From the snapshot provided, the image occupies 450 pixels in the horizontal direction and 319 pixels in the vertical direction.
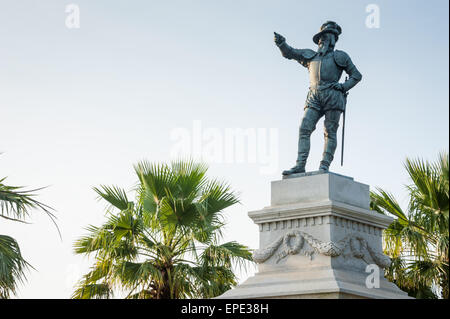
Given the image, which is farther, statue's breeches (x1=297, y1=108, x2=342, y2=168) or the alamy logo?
statue's breeches (x1=297, y1=108, x2=342, y2=168)

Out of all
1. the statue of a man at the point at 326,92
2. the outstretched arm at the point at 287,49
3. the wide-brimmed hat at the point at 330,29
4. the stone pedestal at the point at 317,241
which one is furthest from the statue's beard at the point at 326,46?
the stone pedestal at the point at 317,241

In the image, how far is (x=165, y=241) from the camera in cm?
1605

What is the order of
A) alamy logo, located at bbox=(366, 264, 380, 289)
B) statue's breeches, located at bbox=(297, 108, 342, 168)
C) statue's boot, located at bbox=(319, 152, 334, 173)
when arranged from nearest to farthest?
alamy logo, located at bbox=(366, 264, 380, 289) → statue's boot, located at bbox=(319, 152, 334, 173) → statue's breeches, located at bbox=(297, 108, 342, 168)

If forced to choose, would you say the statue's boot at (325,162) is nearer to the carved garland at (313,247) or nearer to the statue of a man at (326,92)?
the statue of a man at (326,92)

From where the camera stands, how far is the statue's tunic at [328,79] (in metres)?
11.9

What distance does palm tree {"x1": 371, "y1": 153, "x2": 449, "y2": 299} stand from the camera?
1563 cm

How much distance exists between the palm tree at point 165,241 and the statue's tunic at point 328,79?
4.54 m

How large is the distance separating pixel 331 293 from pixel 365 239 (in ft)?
4.78

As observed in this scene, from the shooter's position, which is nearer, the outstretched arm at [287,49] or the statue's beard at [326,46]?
the statue's beard at [326,46]

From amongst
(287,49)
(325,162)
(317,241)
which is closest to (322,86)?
(287,49)

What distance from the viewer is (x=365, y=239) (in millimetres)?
11531

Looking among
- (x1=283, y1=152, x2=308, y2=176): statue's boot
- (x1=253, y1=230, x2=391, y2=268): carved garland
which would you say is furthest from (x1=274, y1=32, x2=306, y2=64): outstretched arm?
(x1=253, y1=230, x2=391, y2=268): carved garland

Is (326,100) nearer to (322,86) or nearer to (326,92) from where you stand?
(326,92)

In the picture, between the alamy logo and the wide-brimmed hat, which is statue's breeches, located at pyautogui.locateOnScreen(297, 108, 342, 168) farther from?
the alamy logo
